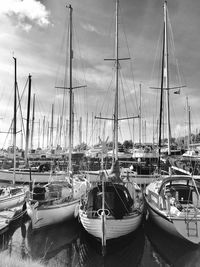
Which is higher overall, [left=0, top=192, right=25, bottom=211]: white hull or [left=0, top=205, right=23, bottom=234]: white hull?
[left=0, top=192, right=25, bottom=211]: white hull

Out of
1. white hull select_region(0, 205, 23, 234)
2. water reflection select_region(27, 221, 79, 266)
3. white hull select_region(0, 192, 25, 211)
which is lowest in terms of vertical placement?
water reflection select_region(27, 221, 79, 266)

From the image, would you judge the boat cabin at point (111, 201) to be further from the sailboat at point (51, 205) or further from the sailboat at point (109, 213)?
the sailboat at point (51, 205)

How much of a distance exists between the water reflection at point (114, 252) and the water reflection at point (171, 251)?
0.59 meters

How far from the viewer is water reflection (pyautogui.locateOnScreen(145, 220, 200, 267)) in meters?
8.31

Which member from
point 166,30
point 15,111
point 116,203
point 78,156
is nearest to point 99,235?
point 116,203

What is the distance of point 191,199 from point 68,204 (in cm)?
676

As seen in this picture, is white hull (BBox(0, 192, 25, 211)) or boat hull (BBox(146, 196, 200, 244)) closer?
boat hull (BBox(146, 196, 200, 244))

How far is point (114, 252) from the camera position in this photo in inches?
350

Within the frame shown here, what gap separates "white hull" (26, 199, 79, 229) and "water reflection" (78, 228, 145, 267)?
5.39 feet

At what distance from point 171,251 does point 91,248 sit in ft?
11.2

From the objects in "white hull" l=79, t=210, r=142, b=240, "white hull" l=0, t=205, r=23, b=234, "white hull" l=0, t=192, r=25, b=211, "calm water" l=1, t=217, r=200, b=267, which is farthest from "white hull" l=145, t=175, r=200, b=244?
"white hull" l=0, t=192, r=25, b=211

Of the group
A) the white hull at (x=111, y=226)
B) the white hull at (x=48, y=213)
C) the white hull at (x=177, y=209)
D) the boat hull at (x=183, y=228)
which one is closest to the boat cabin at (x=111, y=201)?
the white hull at (x=111, y=226)

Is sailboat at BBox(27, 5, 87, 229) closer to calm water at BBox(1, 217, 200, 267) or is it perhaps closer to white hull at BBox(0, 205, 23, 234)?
calm water at BBox(1, 217, 200, 267)

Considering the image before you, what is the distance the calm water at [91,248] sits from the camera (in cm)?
832
